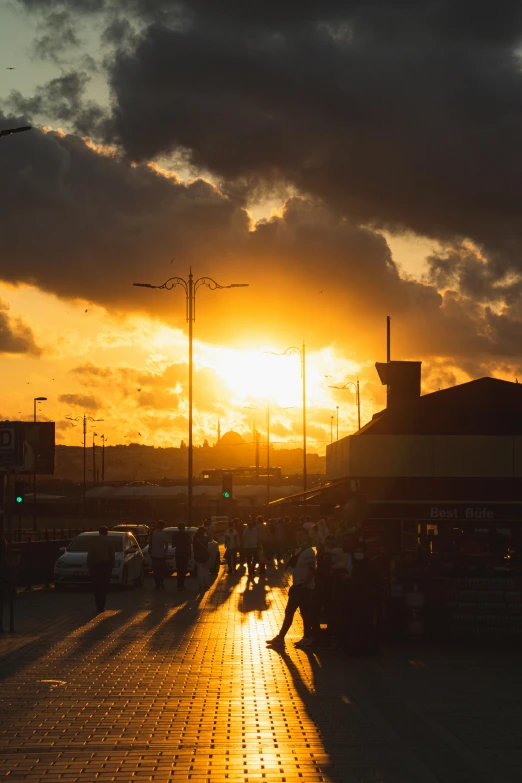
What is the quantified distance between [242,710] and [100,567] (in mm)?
12393

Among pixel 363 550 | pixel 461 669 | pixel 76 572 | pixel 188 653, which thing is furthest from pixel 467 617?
pixel 76 572

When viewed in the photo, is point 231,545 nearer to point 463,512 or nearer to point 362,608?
point 463,512

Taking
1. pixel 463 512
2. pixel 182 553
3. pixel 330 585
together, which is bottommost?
pixel 330 585

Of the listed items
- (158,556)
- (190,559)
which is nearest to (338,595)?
(158,556)

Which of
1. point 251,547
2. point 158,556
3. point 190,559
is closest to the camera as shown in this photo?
point 158,556

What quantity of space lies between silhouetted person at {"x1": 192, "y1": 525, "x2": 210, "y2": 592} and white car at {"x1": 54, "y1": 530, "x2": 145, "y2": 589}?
6.30 ft

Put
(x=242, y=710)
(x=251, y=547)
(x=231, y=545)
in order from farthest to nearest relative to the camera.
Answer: (x=231, y=545) → (x=251, y=547) → (x=242, y=710)

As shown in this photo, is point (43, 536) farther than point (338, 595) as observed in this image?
Yes

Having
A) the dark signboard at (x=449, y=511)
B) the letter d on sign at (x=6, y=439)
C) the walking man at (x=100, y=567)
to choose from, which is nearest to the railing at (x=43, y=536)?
the dark signboard at (x=449, y=511)

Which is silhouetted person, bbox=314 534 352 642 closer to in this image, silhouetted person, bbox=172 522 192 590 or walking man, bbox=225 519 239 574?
silhouetted person, bbox=172 522 192 590

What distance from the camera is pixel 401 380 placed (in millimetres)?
46906

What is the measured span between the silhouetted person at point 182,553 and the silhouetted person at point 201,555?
45 cm

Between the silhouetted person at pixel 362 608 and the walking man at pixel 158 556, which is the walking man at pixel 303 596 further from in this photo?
the walking man at pixel 158 556

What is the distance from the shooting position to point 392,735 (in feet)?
31.9
